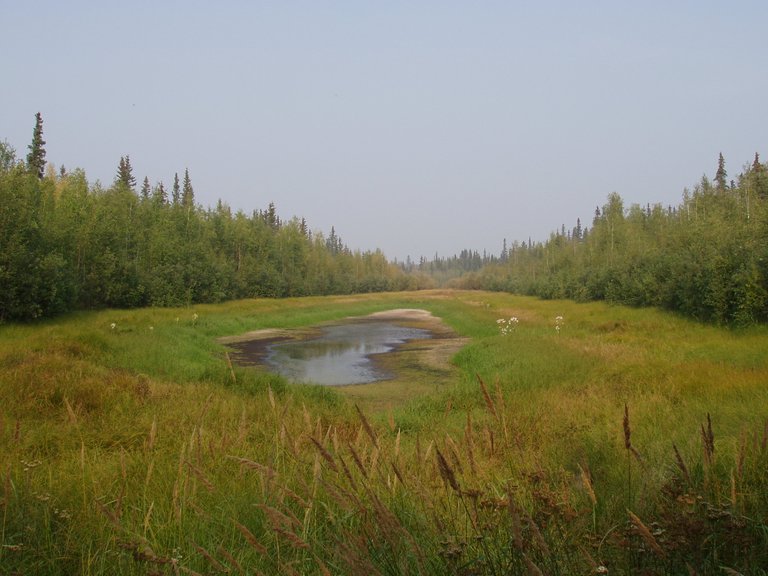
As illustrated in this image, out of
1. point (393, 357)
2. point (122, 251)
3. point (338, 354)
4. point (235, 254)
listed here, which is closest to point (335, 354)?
point (338, 354)

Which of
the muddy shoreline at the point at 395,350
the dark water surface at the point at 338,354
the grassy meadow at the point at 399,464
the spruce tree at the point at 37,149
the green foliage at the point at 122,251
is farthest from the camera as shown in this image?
the spruce tree at the point at 37,149

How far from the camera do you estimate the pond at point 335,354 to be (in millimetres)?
17938

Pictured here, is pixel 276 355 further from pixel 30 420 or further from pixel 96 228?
pixel 96 228

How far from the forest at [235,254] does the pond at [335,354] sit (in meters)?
11.9

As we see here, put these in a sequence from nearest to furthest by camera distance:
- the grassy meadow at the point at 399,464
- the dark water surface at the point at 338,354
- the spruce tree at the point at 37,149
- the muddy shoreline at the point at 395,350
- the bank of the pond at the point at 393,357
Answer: the grassy meadow at the point at 399,464
the bank of the pond at the point at 393,357
the dark water surface at the point at 338,354
the muddy shoreline at the point at 395,350
the spruce tree at the point at 37,149

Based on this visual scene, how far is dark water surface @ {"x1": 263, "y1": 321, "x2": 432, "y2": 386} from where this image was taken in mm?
17922

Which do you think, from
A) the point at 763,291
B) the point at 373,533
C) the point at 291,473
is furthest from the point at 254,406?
the point at 763,291

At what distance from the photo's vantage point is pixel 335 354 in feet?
78.9

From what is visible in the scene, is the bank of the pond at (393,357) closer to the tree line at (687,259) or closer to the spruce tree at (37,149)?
the tree line at (687,259)

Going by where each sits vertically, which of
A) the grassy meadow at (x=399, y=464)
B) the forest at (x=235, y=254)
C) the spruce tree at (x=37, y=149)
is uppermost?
the spruce tree at (x=37, y=149)

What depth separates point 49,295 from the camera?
2361 centimetres

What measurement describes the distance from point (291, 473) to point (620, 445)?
436 cm

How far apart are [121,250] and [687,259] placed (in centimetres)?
4005

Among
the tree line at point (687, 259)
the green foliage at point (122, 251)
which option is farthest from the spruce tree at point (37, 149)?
the tree line at point (687, 259)
